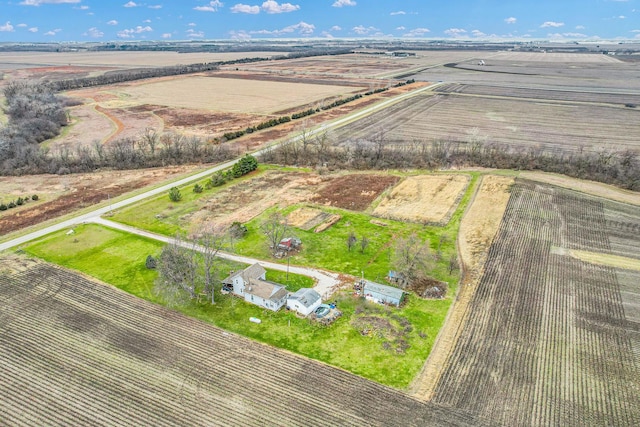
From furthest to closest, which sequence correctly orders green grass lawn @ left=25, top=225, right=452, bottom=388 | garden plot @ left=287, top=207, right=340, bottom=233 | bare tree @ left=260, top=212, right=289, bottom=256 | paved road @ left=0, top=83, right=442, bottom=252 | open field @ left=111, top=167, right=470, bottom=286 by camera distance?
garden plot @ left=287, top=207, right=340, bottom=233, paved road @ left=0, top=83, right=442, bottom=252, bare tree @ left=260, top=212, right=289, bottom=256, open field @ left=111, top=167, right=470, bottom=286, green grass lawn @ left=25, top=225, right=452, bottom=388

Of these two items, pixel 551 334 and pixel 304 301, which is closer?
pixel 551 334

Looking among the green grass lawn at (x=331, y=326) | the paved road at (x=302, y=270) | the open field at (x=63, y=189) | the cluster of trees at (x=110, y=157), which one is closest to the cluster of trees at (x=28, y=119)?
the cluster of trees at (x=110, y=157)

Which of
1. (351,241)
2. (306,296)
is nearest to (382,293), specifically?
(306,296)

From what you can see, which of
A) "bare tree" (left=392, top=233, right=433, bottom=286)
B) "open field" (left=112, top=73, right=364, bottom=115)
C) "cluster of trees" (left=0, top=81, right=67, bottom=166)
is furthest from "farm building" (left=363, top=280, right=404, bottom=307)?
"open field" (left=112, top=73, right=364, bottom=115)

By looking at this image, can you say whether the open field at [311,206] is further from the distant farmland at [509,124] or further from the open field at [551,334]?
the distant farmland at [509,124]

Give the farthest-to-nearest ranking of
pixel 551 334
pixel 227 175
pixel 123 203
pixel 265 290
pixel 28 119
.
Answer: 1. pixel 28 119
2. pixel 227 175
3. pixel 123 203
4. pixel 265 290
5. pixel 551 334

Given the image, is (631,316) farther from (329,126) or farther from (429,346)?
(329,126)

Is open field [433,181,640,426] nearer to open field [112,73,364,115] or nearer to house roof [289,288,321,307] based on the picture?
house roof [289,288,321,307]

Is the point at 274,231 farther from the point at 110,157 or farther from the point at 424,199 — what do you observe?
the point at 110,157
